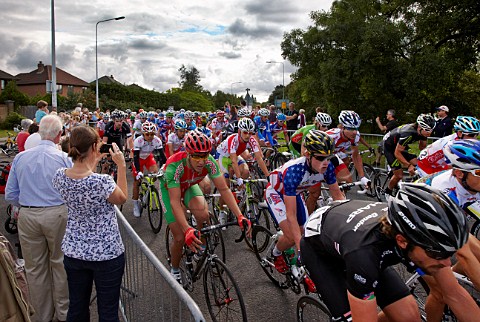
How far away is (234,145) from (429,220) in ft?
17.9

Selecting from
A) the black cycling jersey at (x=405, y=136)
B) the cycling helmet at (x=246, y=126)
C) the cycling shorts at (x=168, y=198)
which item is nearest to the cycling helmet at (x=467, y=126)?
the black cycling jersey at (x=405, y=136)

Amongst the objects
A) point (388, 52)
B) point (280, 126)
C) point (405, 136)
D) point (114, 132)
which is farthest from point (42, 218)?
point (388, 52)

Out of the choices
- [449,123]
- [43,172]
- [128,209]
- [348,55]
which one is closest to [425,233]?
[43,172]

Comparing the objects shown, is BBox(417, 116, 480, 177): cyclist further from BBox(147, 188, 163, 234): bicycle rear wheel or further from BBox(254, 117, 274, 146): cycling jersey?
BBox(254, 117, 274, 146): cycling jersey

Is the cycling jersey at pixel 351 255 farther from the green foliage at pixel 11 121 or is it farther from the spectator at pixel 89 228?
the green foliage at pixel 11 121

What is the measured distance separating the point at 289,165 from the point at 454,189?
1.55 meters

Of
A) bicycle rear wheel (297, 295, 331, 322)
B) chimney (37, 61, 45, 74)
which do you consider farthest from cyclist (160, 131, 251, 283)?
chimney (37, 61, 45, 74)

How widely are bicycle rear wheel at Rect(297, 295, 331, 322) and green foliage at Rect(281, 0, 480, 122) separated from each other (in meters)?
13.5

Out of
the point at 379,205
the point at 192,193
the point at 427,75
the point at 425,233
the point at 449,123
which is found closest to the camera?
the point at 425,233

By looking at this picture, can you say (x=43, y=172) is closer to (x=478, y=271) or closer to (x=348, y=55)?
(x=478, y=271)

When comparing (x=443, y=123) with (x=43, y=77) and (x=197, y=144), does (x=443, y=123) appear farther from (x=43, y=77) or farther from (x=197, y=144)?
(x=43, y=77)

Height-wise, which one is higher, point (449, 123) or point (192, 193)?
point (449, 123)

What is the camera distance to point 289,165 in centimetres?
416

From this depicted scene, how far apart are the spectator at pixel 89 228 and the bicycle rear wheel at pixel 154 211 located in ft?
13.0
